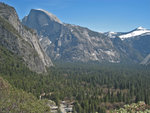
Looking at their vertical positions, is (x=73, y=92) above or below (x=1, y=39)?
below

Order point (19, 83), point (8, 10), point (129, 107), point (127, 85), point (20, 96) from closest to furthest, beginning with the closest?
point (129, 107) → point (20, 96) → point (19, 83) → point (127, 85) → point (8, 10)

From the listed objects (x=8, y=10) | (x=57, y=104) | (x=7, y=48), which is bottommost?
(x=57, y=104)

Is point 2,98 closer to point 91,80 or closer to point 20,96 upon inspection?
point 20,96

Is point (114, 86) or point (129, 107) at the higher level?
point (129, 107)

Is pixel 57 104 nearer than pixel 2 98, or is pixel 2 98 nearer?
pixel 2 98

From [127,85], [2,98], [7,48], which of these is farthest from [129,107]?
[7,48]

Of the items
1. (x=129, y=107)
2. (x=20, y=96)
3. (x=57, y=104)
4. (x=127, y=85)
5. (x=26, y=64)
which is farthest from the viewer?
(x=26, y=64)

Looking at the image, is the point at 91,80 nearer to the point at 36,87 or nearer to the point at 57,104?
the point at 36,87

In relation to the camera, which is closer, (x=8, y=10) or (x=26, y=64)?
(x=26, y=64)

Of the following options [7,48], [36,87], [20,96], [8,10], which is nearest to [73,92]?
[36,87]
